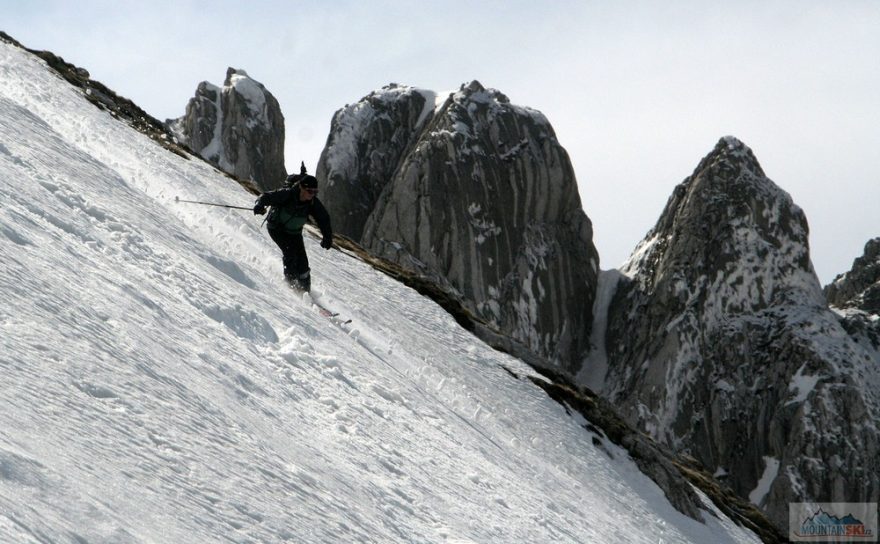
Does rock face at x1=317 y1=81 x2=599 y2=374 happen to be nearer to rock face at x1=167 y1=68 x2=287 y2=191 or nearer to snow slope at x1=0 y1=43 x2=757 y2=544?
rock face at x1=167 y1=68 x2=287 y2=191

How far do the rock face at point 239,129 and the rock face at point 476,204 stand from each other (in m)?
15.2

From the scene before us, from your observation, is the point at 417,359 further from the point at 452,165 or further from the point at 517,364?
the point at 452,165

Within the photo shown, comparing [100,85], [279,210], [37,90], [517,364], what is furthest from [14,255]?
[100,85]

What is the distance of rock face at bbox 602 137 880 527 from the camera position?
79.4m

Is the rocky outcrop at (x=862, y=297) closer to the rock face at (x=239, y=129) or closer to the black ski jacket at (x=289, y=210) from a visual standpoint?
the rock face at (x=239, y=129)

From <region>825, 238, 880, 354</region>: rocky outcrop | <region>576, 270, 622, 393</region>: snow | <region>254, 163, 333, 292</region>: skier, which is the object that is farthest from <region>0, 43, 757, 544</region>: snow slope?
<region>576, 270, 622, 393</region>: snow

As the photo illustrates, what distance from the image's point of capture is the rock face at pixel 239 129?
389 feet

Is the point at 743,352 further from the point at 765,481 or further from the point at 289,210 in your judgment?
the point at 289,210

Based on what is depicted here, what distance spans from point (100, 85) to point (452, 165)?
59.5m

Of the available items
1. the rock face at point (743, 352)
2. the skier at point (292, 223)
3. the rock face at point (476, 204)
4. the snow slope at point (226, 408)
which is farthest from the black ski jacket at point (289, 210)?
the rock face at point (476, 204)

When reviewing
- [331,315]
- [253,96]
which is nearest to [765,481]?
[331,315]

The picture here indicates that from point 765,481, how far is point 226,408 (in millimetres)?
78156

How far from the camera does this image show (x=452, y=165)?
98000 mm

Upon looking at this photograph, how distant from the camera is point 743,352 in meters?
88.4
